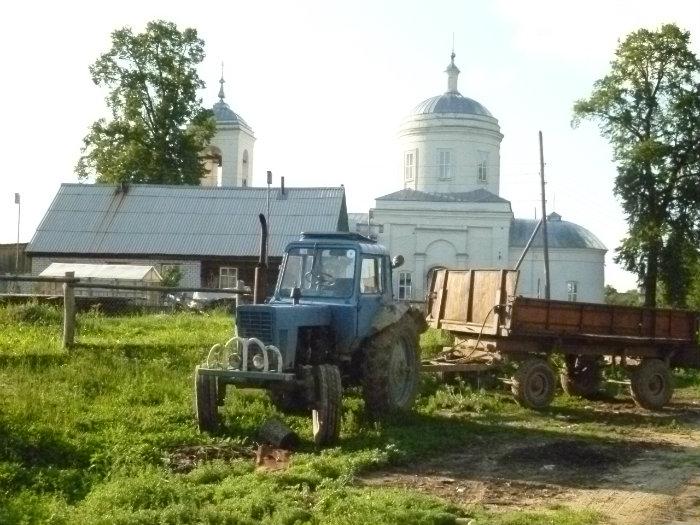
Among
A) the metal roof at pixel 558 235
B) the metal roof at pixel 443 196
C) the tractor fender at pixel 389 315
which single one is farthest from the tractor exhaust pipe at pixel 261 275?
the metal roof at pixel 558 235

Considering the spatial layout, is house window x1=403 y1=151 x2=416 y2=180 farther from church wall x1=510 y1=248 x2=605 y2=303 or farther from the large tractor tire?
the large tractor tire

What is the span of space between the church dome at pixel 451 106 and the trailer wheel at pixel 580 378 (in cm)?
3665

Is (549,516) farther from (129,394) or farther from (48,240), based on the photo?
(48,240)

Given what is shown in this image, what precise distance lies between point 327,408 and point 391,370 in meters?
2.01

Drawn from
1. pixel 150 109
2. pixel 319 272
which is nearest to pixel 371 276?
pixel 319 272

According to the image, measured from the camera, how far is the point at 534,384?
50.6ft

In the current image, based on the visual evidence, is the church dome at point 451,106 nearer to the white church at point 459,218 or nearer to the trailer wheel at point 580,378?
the white church at point 459,218

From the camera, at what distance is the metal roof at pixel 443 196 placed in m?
51.8

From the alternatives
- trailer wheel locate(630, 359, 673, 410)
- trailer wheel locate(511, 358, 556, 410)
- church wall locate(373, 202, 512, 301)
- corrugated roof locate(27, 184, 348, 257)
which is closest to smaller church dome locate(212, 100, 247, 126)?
church wall locate(373, 202, 512, 301)

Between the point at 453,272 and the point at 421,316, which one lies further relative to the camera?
the point at 453,272

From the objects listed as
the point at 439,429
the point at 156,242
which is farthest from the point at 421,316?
the point at 156,242

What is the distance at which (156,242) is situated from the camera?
3916cm

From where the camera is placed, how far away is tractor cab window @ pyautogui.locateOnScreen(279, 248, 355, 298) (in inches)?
499

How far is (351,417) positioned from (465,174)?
136ft
